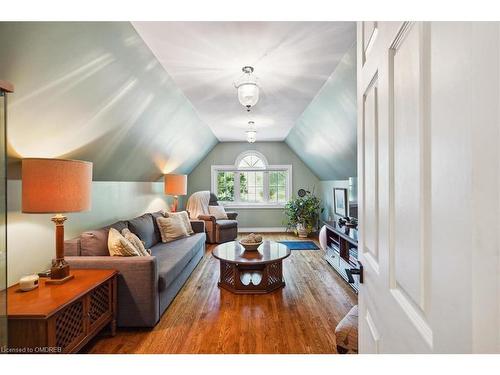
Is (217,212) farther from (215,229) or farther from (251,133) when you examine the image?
(251,133)

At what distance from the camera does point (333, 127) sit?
3.53 meters

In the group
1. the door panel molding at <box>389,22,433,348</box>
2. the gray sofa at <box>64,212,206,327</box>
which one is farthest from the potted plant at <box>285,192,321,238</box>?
the door panel molding at <box>389,22,433,348</box>

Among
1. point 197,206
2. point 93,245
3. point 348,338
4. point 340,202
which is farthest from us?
point 197,206

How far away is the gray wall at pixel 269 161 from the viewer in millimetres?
6504

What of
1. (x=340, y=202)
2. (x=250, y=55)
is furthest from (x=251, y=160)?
(x=250, y=55)

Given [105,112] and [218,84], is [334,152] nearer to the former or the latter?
[218,84]

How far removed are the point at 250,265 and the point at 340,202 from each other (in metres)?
2.44

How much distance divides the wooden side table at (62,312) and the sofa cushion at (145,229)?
1112 millimetres

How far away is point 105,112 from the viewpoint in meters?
2.28

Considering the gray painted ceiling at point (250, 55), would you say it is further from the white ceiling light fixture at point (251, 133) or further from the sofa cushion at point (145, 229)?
the sofa cushion at point (145, 229)

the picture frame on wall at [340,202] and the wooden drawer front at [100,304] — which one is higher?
the picture frame on wall at [340,202]

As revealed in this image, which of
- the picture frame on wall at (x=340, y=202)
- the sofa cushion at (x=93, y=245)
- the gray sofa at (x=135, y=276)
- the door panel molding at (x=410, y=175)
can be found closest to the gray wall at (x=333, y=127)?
the picture frame on wall at (x=340, y=202)

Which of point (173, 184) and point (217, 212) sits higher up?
point (173, 184)

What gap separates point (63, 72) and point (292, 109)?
Answer: 2826mm
